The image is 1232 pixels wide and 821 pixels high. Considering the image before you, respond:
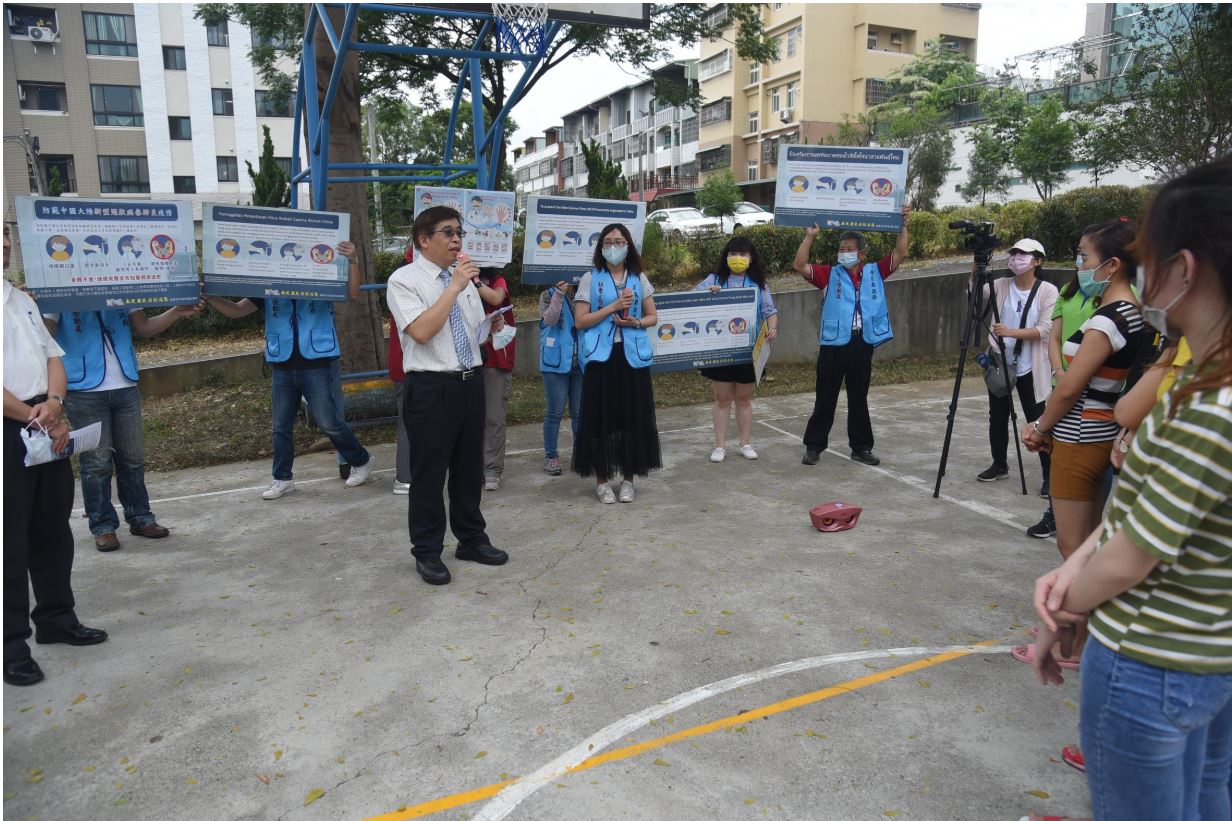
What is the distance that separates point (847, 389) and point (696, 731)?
14.0ft

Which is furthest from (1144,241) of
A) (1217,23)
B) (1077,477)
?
(1217,23)

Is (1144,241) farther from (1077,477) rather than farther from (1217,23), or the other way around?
(1217,23)

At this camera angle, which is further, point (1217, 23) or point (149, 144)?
point (149, 144)

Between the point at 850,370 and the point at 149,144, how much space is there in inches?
1410

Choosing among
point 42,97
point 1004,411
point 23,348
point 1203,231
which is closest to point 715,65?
point 42,97

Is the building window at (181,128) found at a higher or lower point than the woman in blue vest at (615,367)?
higher

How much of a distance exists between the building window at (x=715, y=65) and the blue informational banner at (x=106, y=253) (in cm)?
4639

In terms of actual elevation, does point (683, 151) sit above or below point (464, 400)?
above

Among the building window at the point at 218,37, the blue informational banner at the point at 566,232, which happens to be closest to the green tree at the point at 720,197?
the building window at the point at 218,37

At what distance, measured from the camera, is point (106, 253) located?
493 cm

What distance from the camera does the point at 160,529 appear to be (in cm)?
530

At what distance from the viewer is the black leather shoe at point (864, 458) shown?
6793 mm

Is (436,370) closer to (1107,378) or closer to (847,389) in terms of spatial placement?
(1107,378)

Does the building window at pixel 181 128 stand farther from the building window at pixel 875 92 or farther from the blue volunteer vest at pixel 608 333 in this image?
the blue volunteer vest at pixel 608 333
